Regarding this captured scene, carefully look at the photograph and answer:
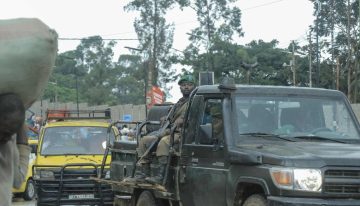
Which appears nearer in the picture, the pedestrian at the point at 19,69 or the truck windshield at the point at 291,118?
the pedestrian at the point at 19,69

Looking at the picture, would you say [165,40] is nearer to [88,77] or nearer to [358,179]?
[88,77]

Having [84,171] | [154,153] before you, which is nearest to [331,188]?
[154,153]


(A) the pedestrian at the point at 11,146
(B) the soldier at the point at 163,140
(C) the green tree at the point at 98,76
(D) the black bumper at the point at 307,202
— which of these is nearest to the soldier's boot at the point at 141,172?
(B) the soldier at the point at 163,140

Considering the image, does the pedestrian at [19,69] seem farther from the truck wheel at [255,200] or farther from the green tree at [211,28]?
the green tree at [211,28]

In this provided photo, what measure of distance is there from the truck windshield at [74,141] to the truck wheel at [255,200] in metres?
6.89

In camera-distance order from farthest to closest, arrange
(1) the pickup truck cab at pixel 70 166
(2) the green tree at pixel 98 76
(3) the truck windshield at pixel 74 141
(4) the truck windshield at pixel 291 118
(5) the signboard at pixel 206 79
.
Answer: (2) the green tree at pixel 98 76, (3) the truck windshield at pixel 74 141, (1) the pickup truck cab at pixel 70 166, (5) the signboard at pixel 206 79, (4) the truck windshield at pixel 291 118

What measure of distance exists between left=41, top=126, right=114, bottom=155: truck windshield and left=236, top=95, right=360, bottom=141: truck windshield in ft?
20.2

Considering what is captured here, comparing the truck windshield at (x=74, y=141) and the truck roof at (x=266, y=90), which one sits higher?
the truck roof at (x=266, y=90)

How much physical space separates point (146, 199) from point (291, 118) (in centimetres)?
267

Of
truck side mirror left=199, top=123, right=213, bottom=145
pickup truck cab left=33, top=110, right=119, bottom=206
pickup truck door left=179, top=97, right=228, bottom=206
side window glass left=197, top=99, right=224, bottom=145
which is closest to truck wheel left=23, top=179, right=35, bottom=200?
pickup truck cab left=33, top=110, right=119, bottom=206

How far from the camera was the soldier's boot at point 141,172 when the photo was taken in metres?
8.88

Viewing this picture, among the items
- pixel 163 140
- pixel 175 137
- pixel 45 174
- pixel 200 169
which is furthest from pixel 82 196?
pixel 200 169

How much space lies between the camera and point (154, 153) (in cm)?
875

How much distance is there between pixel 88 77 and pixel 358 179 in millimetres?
87360
